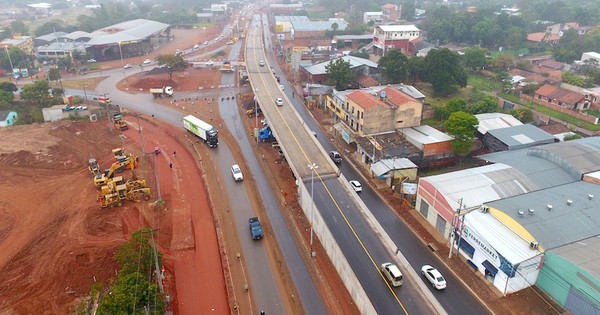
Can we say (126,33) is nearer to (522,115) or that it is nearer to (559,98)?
(522,115)

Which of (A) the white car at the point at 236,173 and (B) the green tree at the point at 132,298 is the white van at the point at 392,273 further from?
(A) the white car at the point at 236,173

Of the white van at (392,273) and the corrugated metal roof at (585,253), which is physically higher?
the corrugated metal roof at (585,253)

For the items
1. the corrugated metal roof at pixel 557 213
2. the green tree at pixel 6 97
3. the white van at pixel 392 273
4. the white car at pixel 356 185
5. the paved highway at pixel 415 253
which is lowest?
the paved highway at pixel 415 253

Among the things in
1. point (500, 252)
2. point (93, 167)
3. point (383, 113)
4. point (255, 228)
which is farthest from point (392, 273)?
point (93, 167)

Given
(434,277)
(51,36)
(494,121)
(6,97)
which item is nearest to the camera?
(434,277)

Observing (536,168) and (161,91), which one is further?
(161,91)

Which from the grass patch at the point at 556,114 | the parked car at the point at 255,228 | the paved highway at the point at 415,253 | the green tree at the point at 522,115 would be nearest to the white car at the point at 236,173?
the parked car at the point at 255,228

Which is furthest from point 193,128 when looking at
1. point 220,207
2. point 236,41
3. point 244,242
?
point 236,41

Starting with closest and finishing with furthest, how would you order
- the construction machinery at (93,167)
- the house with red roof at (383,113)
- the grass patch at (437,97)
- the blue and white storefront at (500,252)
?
the blue and white storefront at (500,252), the construction machinery at (93,167), the house with red roof at (383,113), the grass patch at (437,97)
